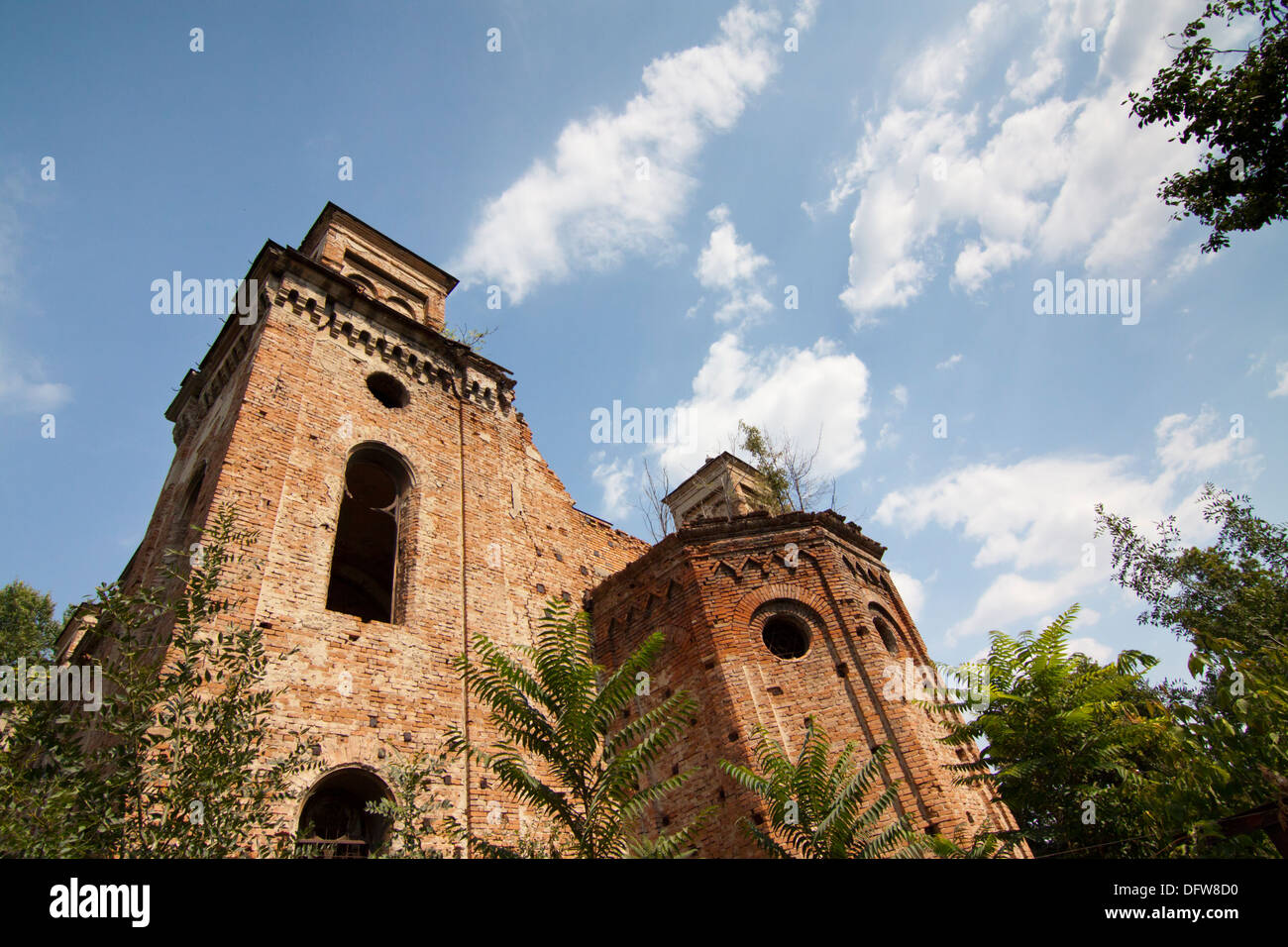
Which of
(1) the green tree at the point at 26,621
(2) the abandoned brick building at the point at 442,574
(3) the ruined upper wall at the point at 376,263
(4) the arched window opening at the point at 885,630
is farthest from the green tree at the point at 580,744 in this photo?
(1) the green tree at the point at 26,621

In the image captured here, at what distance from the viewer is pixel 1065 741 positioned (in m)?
9.14

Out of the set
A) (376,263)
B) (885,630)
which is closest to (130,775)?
(885,630)

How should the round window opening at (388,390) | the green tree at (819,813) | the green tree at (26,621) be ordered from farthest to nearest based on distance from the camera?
1. the green tree at (26,621)
2. the round window opening at (388,390)
3. the green tree at (819,813)

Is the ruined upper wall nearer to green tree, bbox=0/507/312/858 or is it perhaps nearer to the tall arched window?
the tall arched window

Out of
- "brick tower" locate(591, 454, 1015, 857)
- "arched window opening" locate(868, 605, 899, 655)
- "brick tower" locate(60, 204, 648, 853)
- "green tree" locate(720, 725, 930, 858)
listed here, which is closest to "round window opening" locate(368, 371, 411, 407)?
"brick tower" locate(60, 204, 648, 853)

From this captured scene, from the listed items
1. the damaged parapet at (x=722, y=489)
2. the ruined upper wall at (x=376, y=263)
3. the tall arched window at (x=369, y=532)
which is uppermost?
the ruined upper wall at (x=376, y=263)

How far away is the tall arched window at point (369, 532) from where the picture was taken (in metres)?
14.0

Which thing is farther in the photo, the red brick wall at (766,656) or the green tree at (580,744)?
the red brick wall at (766,656)

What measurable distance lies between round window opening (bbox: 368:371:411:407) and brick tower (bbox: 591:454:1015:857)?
6.16 meters

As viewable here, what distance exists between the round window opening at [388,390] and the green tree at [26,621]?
21.5 meters

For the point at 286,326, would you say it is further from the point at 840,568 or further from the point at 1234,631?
the point at 1234,631

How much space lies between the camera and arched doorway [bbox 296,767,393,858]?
30.6 feet

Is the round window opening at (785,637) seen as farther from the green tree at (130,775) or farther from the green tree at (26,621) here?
the green tree at (26,621)

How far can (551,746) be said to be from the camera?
794 centimetres
